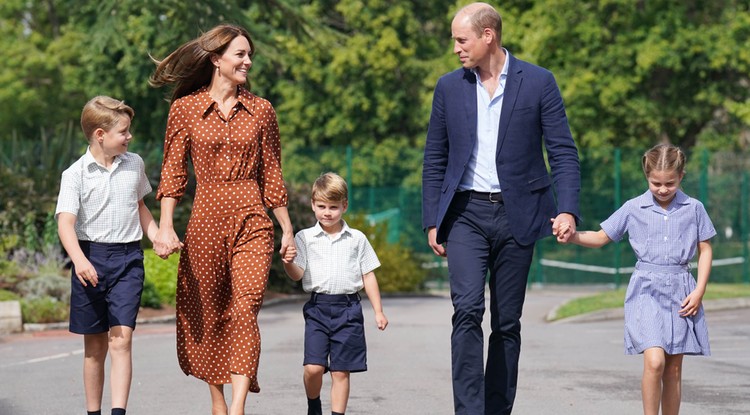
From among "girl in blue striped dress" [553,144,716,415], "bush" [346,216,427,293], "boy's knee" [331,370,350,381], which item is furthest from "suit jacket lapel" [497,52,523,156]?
"bush" [346,216,427,293]

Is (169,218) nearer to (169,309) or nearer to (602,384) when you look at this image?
(602,384)

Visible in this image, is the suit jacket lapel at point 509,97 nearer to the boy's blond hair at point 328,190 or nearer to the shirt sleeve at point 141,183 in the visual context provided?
the boy's blond hair at point 328,190

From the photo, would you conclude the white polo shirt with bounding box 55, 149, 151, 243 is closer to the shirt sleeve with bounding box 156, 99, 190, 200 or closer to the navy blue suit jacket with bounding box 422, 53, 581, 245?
the shirt sleeve with bounding box 156, 99, 190, 200

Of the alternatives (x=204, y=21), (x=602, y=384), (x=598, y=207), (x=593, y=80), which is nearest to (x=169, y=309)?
(x=204, y=21)

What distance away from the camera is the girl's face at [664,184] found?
698 cm

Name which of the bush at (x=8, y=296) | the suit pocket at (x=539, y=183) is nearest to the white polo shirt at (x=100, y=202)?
the suit pocket at (x=539, y=183)

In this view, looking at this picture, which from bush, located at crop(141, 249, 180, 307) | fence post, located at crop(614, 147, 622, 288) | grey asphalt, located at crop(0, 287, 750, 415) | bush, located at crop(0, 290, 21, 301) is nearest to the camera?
grey asphalt, located at crop(0, 287, 750, 415)

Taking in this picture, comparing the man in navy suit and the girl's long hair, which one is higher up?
the girl's long hair

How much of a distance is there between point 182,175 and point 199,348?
2.69 feet

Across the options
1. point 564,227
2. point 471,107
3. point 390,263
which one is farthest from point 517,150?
point 390,263

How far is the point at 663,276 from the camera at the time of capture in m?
6.95

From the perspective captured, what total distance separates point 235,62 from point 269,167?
519 millimetres

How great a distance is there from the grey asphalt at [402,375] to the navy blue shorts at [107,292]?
1467 mm

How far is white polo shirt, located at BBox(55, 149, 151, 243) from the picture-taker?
7055 mm
